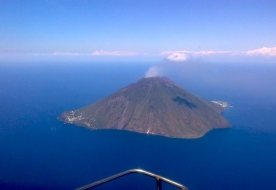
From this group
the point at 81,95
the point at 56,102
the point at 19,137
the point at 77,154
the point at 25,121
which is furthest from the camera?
the point at 81,95

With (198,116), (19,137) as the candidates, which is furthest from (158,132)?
(19,137)

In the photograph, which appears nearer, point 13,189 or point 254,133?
point 13,189

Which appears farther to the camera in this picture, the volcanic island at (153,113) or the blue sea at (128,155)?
the volcanic island at (153,113)

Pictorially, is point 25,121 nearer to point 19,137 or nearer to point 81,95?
point 19,137

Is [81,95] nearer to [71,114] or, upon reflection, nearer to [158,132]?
[71,114]

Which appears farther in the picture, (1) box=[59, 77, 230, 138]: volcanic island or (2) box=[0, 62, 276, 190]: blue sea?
(1) box=[59, 77, 230, 138]: volcanic island

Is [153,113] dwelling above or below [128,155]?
above

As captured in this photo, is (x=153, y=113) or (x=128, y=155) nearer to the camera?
(x=128, y=155)

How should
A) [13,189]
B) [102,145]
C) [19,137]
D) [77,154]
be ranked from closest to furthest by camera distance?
[13,189] → [77,154] → [102,145] → [19,137]
